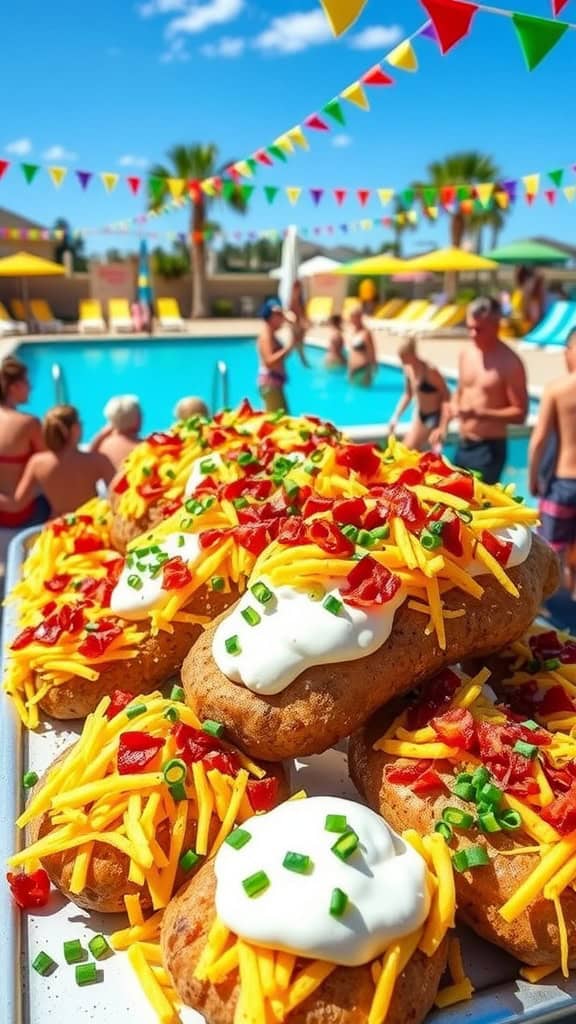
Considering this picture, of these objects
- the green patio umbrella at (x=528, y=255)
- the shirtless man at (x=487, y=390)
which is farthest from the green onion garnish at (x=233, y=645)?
the green patio umbrella at (x=528, y=255)

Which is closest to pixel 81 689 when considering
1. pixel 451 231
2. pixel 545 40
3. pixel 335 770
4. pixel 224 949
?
pixel 335 770

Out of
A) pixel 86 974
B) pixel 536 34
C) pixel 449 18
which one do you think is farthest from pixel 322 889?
pixel 536 34

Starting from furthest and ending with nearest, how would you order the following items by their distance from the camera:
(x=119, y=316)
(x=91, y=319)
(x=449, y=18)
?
(x=119, y=316) → (x=91, y=319) → (x=449, y=18)

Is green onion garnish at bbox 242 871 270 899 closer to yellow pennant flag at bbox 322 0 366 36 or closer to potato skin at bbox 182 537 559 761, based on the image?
potato skin at bbox 182 537 559 761

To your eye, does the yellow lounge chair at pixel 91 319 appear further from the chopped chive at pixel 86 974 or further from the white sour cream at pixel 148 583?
the chopped chive at pixel 86 974

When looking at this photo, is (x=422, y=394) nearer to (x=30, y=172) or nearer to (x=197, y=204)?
(x=30, y=172)

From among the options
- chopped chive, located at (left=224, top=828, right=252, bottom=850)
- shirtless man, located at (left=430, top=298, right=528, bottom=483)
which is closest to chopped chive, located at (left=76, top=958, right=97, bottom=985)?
chopped chive, located at (left=224, top=828, right=252, bottom=850)
